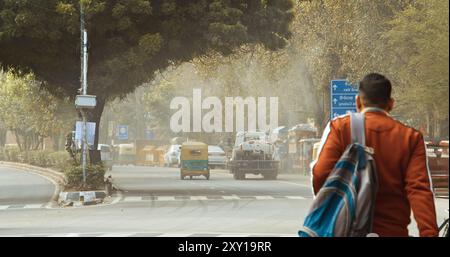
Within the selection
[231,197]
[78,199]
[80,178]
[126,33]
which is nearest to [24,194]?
[80,178]

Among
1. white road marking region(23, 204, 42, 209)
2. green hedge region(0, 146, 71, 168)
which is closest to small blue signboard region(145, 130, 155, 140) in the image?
green hedge region(0, 146, 71, 168)

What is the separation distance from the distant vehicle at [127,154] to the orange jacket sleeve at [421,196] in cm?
8293

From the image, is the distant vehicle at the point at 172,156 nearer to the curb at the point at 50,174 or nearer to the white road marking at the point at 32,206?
the curb at the point at 50,174

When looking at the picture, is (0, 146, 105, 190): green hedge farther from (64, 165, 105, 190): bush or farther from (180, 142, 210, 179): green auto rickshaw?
(180, 142, 210, 179): green auto rickshaw

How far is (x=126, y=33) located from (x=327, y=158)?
86.7 feet

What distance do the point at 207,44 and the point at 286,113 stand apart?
1356 inches

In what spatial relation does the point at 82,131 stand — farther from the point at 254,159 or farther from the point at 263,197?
the point at 254,159

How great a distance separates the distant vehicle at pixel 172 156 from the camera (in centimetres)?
7219

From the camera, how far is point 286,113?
214 ft

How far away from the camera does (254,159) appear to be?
45.2 meters

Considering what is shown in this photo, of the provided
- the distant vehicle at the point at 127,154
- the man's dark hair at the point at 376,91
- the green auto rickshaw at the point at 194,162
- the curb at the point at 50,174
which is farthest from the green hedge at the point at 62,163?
the man's dark hair at the point at 376,91

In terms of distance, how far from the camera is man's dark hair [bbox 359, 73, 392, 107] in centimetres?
545

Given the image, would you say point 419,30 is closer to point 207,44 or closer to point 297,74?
point 207,44
